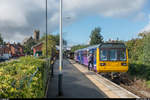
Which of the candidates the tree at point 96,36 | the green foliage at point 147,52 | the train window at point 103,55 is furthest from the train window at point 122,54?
the tree at point 96,36

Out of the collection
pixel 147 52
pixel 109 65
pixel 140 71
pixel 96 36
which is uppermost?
pixel 96 36

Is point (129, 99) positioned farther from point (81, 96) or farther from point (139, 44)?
point (139, 44)

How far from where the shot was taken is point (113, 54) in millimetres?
13164

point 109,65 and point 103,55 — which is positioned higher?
point 103,55

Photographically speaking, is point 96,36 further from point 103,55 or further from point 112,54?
point 103,55

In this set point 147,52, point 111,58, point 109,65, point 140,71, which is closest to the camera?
point 109,65

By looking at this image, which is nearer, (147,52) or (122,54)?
(122,54)

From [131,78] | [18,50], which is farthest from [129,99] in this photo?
[18,50]

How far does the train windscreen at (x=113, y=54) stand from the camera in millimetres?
13067

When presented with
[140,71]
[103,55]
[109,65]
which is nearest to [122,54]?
[109,65]

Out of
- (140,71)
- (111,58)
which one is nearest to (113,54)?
(111,58)

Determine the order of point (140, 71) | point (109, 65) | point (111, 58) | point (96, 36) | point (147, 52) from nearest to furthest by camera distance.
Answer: point (109, 65), point (111, 58), point (147, 52), point (140, 71), point (96, 36)

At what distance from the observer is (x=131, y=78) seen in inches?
656

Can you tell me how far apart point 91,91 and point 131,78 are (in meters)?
9.56
